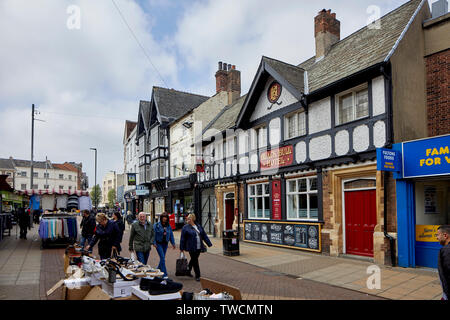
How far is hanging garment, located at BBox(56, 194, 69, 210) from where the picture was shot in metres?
19.2

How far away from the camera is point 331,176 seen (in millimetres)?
12508

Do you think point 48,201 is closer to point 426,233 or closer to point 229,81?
point 229,81

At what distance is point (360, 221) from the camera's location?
11.6m

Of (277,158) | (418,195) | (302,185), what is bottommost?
(418,195)

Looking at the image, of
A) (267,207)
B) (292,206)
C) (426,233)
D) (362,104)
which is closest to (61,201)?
(267,207)

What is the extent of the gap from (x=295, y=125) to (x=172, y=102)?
2020 centimetres

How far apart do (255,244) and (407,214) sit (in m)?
7.96

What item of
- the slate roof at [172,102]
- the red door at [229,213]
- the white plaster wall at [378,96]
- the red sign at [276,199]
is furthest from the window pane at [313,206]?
the slate roof at [172,102]

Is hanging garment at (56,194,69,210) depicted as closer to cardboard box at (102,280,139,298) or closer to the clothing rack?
the clothing rack

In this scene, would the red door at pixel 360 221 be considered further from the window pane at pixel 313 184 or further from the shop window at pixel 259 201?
the shop window at pixel 259 201

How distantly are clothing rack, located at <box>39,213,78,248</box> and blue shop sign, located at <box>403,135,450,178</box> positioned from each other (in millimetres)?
13839
